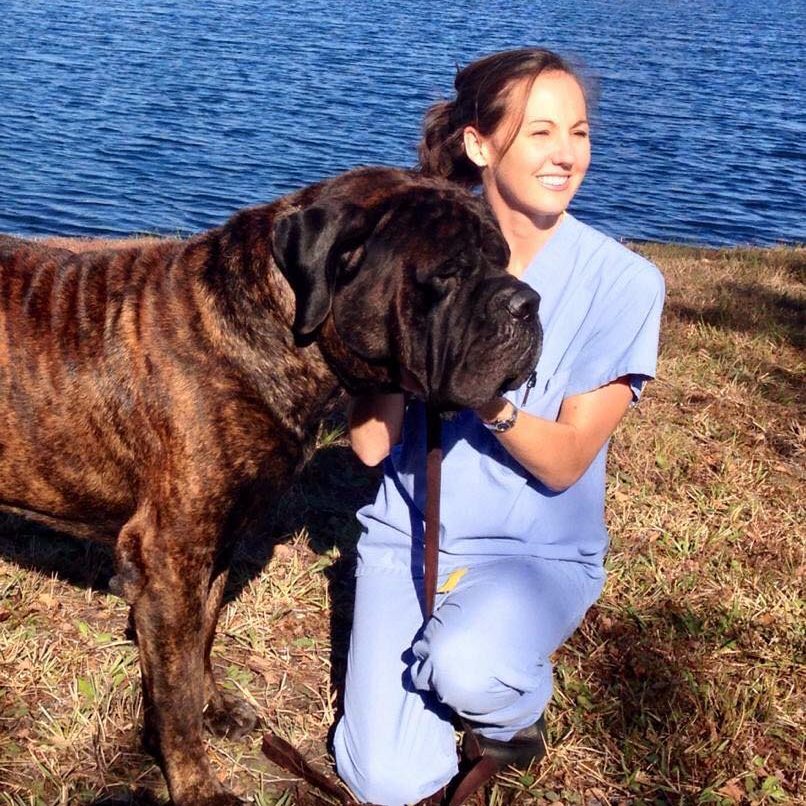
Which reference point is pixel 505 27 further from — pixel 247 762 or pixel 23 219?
pixel 247 762

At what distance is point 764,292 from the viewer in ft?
25.4

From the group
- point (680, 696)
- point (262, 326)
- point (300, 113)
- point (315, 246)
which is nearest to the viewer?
point (315, 246)

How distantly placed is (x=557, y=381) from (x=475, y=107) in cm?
93

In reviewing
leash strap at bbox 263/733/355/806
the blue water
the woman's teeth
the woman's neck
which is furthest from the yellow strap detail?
the blue water

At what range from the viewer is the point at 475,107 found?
3438 millimetres

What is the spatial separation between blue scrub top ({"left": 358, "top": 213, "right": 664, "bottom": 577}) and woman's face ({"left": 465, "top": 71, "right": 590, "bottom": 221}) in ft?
0.56

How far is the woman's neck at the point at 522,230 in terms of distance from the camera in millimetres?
3377

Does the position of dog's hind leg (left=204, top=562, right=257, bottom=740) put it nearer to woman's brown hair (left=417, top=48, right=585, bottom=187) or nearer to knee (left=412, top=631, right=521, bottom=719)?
knee (left=412, top=631, right=521, bottom=719)

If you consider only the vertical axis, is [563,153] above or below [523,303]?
above

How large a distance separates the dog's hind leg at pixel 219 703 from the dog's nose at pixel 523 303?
130cm

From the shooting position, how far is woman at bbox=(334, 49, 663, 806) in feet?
10.4

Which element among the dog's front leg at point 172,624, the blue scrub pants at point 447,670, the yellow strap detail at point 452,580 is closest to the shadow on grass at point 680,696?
the blue scrub pants at point 447,670

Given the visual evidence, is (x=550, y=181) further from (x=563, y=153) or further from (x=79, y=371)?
(x=79, y=371)

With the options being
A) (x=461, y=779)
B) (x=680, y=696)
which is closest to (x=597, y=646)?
(x=680, y=696)
